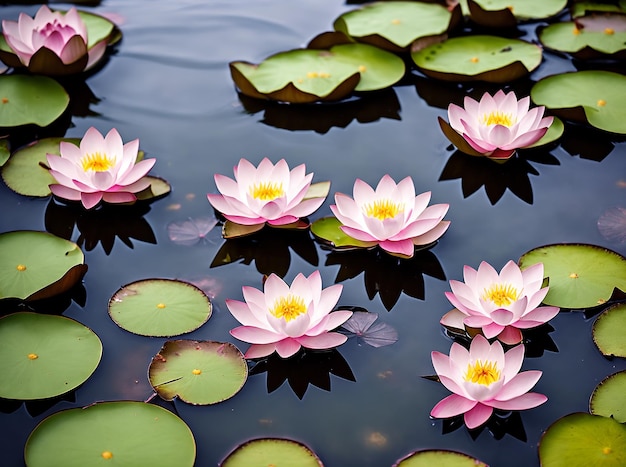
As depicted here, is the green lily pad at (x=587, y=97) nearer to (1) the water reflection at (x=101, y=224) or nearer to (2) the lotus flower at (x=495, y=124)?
(2) the lotus flower at (x=495, y=124)

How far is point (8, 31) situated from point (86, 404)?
7.53 ft

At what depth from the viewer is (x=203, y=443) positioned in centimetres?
213

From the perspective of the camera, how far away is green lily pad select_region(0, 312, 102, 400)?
7.37 feet

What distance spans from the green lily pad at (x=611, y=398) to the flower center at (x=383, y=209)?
96cm

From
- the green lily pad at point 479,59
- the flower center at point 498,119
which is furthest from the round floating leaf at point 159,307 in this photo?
the green lily pad at point 479,59

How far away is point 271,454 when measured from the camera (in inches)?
81.5

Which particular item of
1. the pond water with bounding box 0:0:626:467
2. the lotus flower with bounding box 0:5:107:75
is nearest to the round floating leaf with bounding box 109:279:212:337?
the pond water with bounding box 0:0:626:467

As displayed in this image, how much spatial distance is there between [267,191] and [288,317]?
67 cm

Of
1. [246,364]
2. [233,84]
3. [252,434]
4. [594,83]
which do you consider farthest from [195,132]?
[594,83]

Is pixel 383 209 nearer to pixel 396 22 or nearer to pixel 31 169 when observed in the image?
pixel 31 169

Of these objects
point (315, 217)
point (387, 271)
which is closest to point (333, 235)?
point (315, 217)

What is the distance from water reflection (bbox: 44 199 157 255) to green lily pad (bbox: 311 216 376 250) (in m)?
0.66

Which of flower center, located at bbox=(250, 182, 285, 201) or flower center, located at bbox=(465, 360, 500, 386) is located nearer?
flower center, located at bbox=(465, 360, 500, 386)

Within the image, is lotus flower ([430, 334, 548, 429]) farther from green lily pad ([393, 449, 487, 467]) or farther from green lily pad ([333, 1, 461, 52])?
green lily pad ([333, 1, 461, 52])
